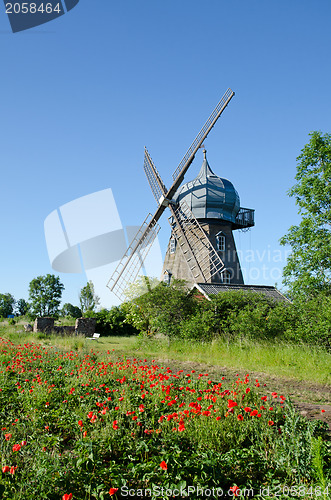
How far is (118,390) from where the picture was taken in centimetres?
548

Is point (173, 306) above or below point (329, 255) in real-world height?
below

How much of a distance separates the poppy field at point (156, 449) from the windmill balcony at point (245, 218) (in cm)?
1967

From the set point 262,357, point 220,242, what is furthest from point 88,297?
point 262,357

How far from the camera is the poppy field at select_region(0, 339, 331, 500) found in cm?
279

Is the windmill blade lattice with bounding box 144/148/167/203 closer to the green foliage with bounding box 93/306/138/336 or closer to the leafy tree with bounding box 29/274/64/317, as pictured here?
the green foliage with bounding box 93/306/138/336

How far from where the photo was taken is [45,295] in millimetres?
55281

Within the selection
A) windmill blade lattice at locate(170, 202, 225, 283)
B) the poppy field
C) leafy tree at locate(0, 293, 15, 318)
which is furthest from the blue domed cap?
leafy tree at locate(0, 293, 15, 318)

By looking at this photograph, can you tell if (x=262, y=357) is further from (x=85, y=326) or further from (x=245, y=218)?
(x=245, y=218)

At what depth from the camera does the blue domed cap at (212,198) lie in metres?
23.1

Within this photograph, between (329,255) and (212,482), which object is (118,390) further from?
(329,255)

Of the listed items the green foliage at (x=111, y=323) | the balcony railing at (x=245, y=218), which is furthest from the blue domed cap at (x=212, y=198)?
the green foliage at (x=111, y=323)

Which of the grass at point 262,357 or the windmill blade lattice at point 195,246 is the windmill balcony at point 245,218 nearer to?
the windmill blade lattice at point 195,246

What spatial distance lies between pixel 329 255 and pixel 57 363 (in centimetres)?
968

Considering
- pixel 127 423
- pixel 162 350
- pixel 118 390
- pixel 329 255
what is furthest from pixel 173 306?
pixel 127 423
